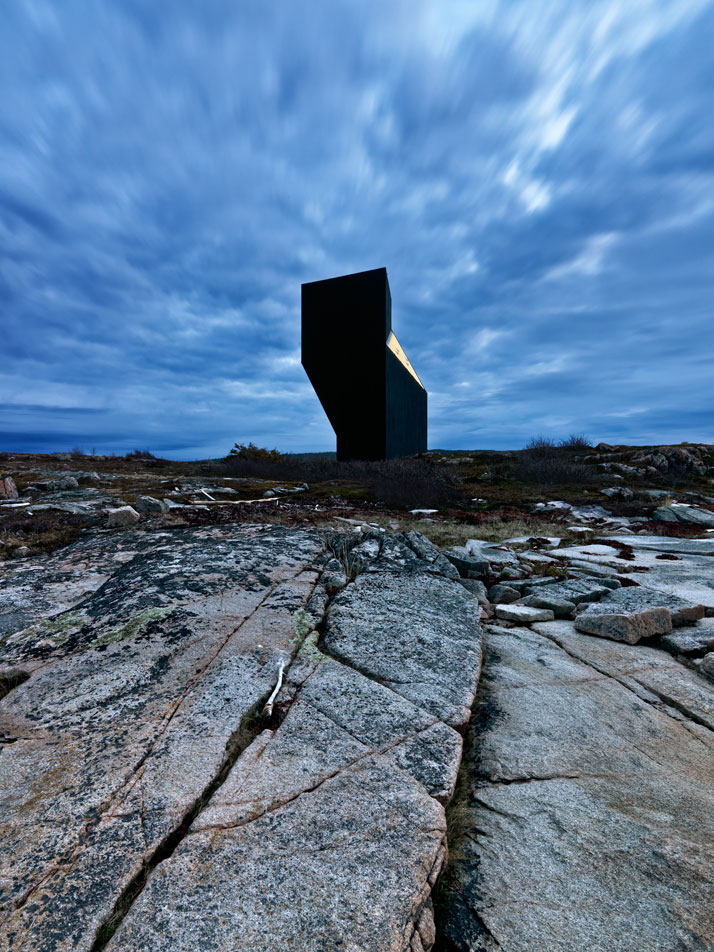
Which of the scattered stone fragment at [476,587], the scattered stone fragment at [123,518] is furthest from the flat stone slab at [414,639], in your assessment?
the scattered stone fragment at [123,518]

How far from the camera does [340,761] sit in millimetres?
2180

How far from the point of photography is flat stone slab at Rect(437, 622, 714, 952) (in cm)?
157

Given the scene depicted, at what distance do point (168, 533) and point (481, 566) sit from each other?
4.34m

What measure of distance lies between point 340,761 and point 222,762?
0.58m

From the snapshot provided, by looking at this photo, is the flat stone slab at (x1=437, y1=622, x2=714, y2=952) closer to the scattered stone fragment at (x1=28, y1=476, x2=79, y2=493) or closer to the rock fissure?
the rock fissure

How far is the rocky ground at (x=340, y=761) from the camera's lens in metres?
1.55

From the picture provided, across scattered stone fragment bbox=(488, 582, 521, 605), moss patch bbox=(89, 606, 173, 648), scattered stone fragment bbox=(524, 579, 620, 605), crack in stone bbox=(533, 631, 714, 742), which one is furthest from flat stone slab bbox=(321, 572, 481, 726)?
moss patch bbox=(89, 606, 173, 648)

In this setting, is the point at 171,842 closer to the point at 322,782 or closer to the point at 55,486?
the point at 322,782

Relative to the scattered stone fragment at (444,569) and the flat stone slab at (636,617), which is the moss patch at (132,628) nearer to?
the scattered stone fragment at (444,569)

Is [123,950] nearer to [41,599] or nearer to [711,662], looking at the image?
[41,599]

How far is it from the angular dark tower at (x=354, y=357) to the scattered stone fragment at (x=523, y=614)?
21.9 m

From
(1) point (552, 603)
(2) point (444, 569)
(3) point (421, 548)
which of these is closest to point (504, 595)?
(1) point (552, 603)

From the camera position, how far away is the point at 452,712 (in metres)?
2.68

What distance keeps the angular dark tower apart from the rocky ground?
21797mm
